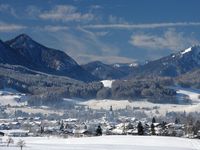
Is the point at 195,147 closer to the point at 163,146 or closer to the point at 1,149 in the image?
the point at 163,146

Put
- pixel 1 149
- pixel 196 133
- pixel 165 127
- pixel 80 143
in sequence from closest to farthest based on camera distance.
→ pixel 1 149 < pixel 80 143 < pixel 196 133 < pixel 165 127

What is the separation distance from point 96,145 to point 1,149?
69.5 ft

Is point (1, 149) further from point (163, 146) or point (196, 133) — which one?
point (196, 133)

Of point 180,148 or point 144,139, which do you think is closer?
point 180,148

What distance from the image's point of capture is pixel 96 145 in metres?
128

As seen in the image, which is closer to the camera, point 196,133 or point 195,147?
point 195,147

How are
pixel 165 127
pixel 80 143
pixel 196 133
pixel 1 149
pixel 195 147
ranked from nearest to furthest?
pixel 1 149 → pixel 195 147 → pixel 80 143 → pixel 196 133 → pixel 165 127

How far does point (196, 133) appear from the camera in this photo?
183m

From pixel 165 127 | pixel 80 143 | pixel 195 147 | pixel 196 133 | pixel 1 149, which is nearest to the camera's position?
pixel 1 149

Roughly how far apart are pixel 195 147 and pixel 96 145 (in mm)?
20242

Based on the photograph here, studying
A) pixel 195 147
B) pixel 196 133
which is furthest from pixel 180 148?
pixel 196 133

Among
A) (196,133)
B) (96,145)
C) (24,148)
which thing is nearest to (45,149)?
(24,148)

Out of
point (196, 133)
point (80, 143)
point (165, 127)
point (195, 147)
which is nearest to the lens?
point (195, 147)

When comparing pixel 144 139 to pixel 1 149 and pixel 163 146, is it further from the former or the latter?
pixel 1 149
